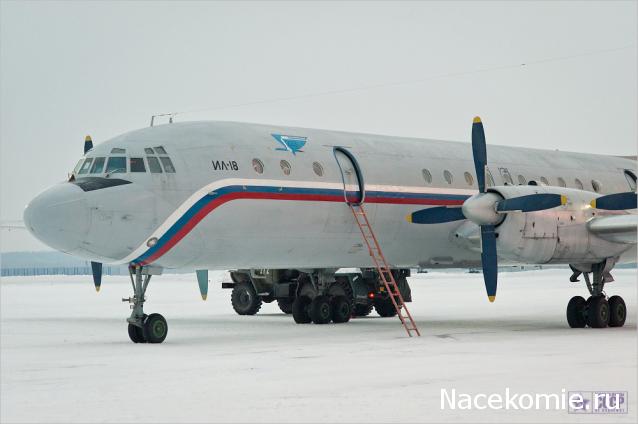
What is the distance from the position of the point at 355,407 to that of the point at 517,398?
1.94m

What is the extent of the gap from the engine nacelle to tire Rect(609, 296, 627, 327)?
43.4 inches

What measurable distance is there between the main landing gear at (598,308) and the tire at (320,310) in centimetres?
615

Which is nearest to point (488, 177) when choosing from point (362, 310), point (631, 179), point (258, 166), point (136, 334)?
point (258, 166)

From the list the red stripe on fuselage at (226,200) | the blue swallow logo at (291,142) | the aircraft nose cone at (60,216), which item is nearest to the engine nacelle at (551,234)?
the red stripe on fuselage at (226,200)

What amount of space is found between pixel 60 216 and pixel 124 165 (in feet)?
6.12

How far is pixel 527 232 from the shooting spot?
21.3m

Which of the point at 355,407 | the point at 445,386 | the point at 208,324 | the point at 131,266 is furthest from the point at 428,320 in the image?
the point at 355,407

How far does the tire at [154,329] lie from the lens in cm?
1923

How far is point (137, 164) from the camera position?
19.8 m

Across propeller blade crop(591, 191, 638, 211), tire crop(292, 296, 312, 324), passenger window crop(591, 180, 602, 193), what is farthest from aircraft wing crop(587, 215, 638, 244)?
tire crop(292, 296, 312, 324)

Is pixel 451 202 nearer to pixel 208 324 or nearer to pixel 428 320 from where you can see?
pixel 428 320

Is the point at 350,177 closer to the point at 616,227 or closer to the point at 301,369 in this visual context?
the point at 616,227

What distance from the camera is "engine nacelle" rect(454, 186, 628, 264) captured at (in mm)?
21172

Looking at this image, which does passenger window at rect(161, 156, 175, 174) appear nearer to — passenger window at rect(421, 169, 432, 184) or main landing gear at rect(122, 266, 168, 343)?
main landing gear at rect(122, 266, 168, 343)
